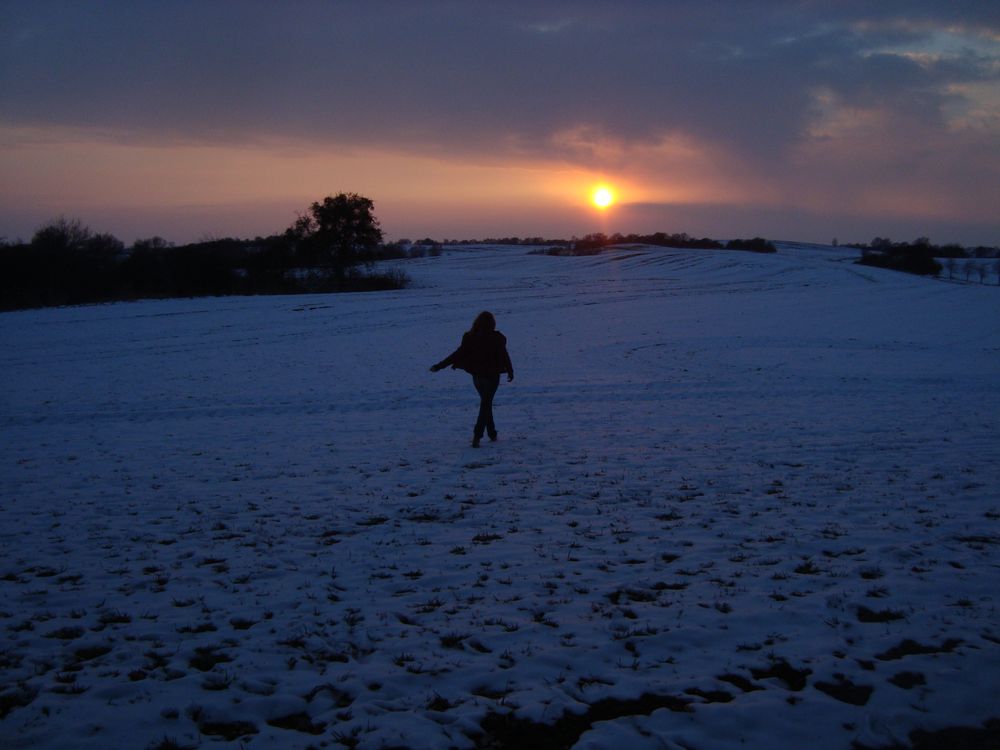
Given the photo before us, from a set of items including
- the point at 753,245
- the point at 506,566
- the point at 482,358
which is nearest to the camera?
the point at 506,566

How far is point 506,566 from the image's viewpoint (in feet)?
19.8

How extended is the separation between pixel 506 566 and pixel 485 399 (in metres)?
4.96

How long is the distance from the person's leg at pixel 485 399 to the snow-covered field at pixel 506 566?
1.41 ft

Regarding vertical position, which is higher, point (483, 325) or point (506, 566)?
point (483, 325)

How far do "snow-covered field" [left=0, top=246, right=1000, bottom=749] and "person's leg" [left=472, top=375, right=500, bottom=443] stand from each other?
16.9 inches

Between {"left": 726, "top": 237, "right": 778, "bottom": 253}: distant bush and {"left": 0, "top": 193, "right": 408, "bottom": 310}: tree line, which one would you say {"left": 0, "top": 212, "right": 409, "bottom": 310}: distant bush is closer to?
{"left": 0, "top": 193, "right": 408, "bottom": 310}: tree line

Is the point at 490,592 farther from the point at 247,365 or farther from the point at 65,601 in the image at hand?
the point at 247,365

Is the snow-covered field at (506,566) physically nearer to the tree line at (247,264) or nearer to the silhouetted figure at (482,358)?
the silhouetted figure at (482,358)

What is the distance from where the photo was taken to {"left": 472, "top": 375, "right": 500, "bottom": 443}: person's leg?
420 inches

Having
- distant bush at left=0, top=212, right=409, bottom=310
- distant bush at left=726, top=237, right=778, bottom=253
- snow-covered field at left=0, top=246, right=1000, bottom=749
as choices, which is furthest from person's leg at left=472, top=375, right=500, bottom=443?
distant bush at left=726, top=237, right=778, bottom=253

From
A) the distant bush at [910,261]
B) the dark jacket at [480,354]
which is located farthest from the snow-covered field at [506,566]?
the distant bush at [910,261]

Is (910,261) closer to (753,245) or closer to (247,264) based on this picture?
(753,245)

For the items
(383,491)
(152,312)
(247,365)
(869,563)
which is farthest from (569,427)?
(152,312)

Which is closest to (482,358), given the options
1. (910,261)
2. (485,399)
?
(485,399)
